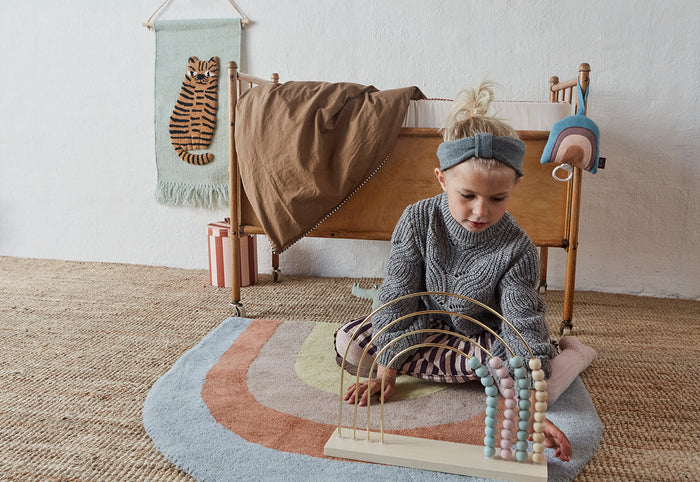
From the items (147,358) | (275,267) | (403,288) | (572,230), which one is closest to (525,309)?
(403,288)

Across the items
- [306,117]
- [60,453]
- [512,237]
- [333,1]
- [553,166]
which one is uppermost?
[333,1]

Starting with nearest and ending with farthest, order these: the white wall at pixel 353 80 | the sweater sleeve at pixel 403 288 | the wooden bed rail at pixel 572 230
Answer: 1. the sweater sleeve at pixel 403 288
2. the wooden bed rail at pixel 572 230
3. the white wall at pixel 353 80

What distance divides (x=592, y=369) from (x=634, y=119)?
1.03 metres

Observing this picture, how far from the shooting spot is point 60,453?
96cm

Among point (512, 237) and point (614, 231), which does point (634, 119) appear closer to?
point (614, 231)

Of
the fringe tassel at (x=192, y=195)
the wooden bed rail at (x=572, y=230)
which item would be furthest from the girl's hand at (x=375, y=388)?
the fringe tassel at (x=192, y=195)

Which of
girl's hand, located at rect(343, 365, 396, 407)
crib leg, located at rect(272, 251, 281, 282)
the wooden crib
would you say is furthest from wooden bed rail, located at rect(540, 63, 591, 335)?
crib leg, located at rect(272, 251, 281, 282)

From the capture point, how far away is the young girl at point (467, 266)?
1.02 metres

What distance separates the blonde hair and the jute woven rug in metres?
0.60

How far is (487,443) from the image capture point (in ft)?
2.91

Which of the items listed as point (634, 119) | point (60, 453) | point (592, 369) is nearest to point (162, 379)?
point (60, 453)

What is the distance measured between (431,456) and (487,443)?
92mm

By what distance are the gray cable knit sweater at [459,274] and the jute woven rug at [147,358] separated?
0.24 metres

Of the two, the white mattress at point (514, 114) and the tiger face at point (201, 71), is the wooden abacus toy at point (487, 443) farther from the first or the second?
the tiger face at point (201, 71)
